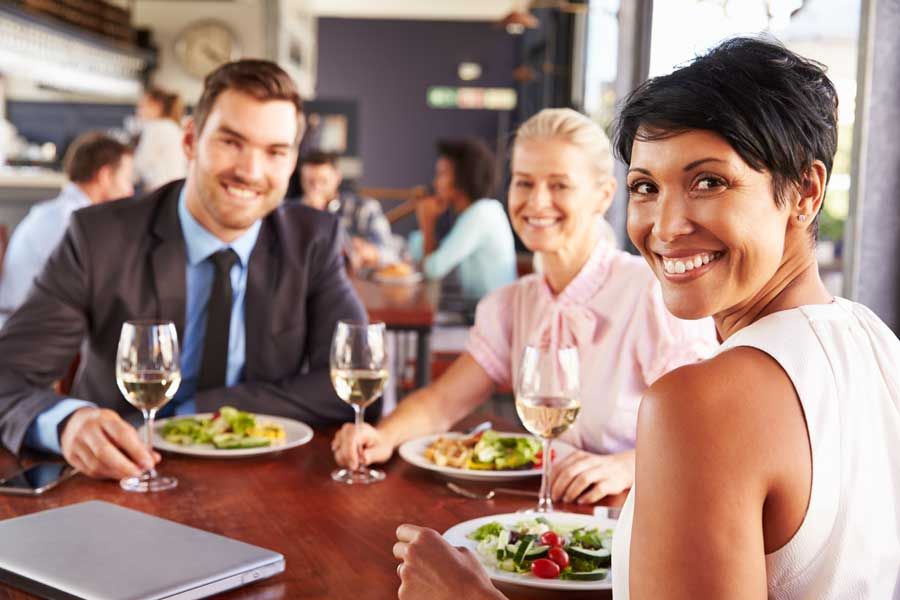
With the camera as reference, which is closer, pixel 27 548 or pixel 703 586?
pixel 703 586

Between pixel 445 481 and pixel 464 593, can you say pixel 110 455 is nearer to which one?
pixel 445 481

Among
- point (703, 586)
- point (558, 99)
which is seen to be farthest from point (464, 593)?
point (558, 99)

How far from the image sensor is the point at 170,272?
218cm

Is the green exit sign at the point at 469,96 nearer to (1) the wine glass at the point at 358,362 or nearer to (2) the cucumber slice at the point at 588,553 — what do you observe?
(1) the wine glass at the point at 358,362

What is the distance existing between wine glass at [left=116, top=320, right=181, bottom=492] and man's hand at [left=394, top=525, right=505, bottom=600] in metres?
0.60

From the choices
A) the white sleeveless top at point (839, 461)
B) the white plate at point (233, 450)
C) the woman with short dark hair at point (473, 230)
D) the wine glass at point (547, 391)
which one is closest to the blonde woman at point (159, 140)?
the woman with short dark hair at point (473, 230)

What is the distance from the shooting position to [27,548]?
1174 mm

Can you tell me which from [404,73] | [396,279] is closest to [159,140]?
[396,279]

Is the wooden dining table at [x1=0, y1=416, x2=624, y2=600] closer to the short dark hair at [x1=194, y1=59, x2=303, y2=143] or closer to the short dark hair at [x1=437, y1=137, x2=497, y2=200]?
the short dark hair at [x1=194, y1=59, x2=303, y2=143]

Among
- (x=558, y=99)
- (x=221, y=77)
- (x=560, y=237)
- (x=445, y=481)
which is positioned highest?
(x=558, y=99)

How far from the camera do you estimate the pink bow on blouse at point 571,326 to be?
2072 millimetres

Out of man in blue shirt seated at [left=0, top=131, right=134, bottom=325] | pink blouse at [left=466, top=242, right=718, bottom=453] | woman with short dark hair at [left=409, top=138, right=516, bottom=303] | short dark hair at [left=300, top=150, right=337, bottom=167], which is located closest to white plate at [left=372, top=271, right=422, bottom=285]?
woman with short dark hair at [left=409, top=138, right=516, bottom=303]

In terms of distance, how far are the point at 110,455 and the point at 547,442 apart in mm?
677

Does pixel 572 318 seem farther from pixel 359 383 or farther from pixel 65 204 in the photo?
pixel 65 204
